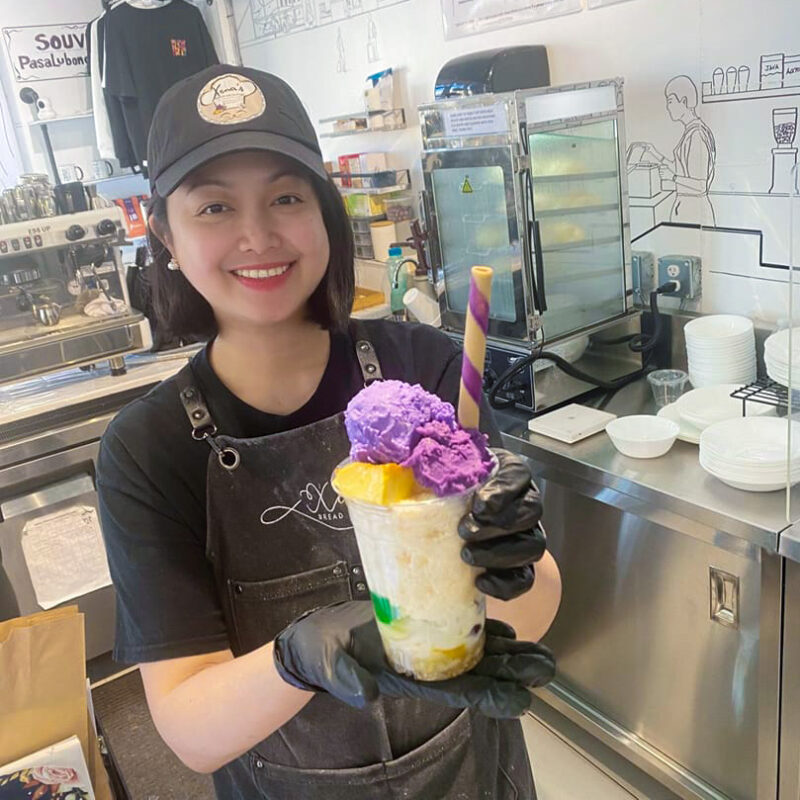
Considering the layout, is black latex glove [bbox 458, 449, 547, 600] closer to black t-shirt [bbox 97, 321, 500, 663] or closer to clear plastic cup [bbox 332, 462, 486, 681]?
clear plastic cup [bbox 332, 462, 486, 681]

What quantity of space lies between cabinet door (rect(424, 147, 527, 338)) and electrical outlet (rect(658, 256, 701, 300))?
0.50 metres

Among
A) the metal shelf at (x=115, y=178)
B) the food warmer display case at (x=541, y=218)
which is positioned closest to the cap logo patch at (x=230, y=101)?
the food warmer display case at (x=541, y=218)

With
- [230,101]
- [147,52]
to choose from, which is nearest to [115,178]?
[147,52]

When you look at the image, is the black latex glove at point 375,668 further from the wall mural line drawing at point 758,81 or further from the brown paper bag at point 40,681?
the wall mural line drawing at point 758,81

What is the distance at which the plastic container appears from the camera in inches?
127

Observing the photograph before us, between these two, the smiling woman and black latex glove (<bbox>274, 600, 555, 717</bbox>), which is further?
the smiling woman

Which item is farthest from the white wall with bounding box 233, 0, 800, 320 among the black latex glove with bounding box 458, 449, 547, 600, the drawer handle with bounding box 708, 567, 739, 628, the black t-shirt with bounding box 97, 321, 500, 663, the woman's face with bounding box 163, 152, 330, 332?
the black latex glove with bounding box 458, 449, 547, 600

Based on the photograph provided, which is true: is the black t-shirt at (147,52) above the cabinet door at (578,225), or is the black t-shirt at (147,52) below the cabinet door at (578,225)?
above

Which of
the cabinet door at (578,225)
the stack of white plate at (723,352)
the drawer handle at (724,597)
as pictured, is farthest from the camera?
the cabinet door at (578,225)

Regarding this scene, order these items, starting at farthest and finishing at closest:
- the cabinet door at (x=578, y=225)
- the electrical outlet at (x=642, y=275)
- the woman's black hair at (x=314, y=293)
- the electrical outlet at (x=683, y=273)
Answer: the electrical outlet at (x=642, y=275), the electrical outlet at (x=683, y=273), the cabinet door at (x=578, y=225), the woman's black hair at (x=314, y=293)

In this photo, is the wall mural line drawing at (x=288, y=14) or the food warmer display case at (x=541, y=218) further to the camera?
the wall mural line drawing at (x=288, y=14)

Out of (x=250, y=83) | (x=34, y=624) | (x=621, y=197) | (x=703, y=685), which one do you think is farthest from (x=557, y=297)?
(x=34, y=624)

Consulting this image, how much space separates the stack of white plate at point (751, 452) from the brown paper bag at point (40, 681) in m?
1.42

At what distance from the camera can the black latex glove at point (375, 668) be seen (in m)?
0.77
